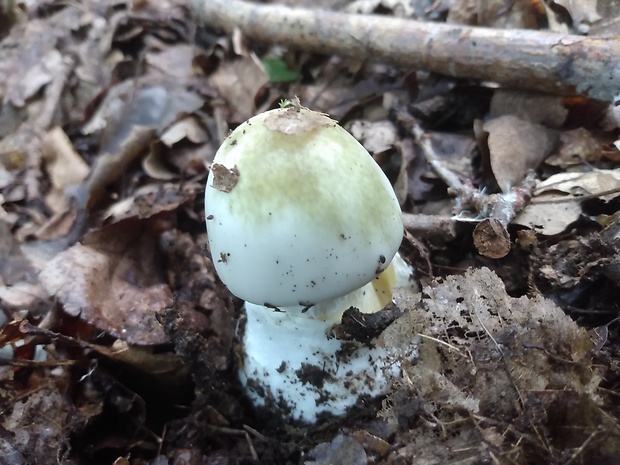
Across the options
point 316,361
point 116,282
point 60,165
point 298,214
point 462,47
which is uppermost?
point 298,214

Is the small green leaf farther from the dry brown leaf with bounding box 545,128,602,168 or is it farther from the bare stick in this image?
the dry brown leaf with bounding box 545,128,602,168

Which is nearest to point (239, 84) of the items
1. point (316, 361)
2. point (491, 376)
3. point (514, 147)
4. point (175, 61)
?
point (175, 61)

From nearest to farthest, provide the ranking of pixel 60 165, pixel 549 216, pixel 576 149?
pixel 549 216 → pixel 576 149 → pixel 60 165

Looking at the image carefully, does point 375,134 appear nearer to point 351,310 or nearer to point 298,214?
point 351,310

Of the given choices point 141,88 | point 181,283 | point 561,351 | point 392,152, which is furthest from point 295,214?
point 141,88

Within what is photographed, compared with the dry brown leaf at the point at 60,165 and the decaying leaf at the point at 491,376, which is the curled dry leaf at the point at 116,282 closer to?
the dry brown leaf at the point at 60,165

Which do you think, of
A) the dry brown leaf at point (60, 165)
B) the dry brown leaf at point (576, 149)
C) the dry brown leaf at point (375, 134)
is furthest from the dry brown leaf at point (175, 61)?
the dry brown leaf at point (576, 149)
